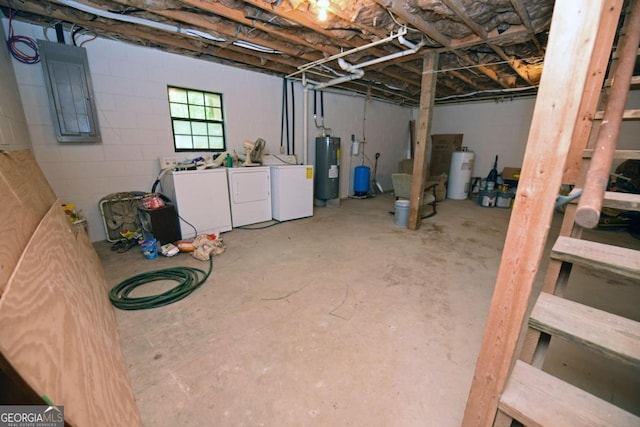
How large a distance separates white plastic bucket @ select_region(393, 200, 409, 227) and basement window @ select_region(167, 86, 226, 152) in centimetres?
297

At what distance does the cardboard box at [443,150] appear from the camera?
6.77m

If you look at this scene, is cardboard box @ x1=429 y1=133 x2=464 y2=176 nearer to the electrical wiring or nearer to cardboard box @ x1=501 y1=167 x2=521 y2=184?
cardboard box @ x1=501 y1=167 x2=521 y2=184

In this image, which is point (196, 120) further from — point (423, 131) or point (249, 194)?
point (423, 131)

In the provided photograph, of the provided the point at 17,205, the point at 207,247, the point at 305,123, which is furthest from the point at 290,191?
the point at 17,205

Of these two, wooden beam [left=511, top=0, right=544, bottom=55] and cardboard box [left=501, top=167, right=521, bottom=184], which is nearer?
wooden beam [left=511, top=0, right=544, bottom=55]

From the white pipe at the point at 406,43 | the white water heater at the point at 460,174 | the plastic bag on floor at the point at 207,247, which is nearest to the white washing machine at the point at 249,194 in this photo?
the plastic bag on floor at the point at 207,247

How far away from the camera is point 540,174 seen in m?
0.65

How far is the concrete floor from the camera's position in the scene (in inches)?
48.8

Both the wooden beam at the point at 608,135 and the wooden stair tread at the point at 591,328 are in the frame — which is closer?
the wooden beam at the point at 608,135

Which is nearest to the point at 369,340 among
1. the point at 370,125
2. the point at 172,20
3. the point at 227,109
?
the point at 172,20

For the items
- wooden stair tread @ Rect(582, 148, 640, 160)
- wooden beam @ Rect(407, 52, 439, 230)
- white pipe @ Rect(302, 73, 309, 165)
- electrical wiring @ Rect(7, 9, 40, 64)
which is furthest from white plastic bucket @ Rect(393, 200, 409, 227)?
electrical wiring @ Rect(7, 9, 40, 64)

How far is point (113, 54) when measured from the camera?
3.01 m

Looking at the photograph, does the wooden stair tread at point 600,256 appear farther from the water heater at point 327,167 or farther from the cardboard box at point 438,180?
the cardboard box at point 438,180

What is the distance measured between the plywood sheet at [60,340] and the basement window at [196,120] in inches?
103
